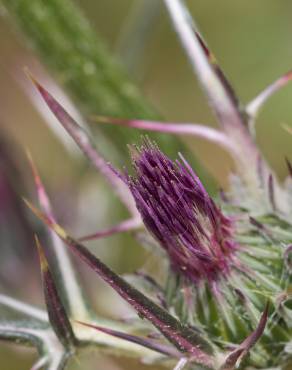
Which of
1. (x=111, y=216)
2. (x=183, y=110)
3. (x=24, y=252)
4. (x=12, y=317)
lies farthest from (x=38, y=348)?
(x=183, y=110)

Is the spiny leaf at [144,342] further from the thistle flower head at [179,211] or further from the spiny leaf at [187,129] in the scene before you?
the spiny leaf at [187,129]

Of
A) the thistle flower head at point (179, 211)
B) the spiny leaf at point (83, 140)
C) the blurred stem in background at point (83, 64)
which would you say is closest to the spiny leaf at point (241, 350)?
the thistle flower head at point (179, 211)

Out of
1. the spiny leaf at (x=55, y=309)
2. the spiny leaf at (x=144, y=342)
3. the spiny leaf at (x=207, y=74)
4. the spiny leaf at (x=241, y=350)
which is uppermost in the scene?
the spiny leaf at (x=207, y=74)

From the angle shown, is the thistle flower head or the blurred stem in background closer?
the thistle flower head

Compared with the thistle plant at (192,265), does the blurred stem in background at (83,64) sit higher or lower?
higher

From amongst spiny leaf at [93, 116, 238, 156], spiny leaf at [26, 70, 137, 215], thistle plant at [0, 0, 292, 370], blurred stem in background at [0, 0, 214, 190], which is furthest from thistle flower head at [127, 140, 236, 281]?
blurred stem in background at [0, 0, 214, 190]

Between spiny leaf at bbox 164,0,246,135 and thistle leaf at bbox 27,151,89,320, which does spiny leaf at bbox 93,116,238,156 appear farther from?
thistle leaf at bbox 27,151,89,320

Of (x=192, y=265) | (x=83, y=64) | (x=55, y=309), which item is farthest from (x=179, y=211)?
(x=83, y=64)
